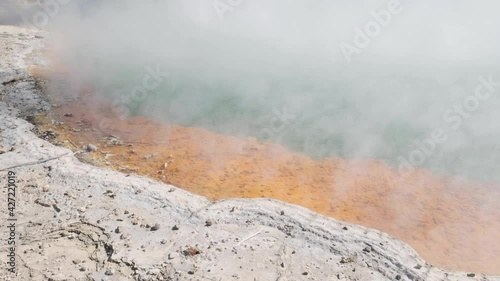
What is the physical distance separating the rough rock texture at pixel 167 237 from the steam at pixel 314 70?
183 cm

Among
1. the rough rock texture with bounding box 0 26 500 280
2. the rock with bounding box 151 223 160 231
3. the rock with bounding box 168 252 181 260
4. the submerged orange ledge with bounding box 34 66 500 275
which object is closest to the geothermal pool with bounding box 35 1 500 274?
the submerged orange ledge with bounding box 34 66 500 275

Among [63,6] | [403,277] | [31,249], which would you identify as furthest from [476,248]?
[63,6]

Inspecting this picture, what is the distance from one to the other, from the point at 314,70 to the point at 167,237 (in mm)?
4815

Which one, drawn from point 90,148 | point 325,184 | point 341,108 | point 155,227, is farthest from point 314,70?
point 155,227

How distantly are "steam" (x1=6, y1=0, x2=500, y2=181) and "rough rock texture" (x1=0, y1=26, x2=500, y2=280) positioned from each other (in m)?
1.83

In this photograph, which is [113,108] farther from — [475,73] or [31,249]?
[475,73]

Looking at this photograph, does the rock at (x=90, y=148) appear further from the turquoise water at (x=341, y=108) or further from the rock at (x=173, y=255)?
the rock at (x=173, y=255)

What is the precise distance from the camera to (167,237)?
3.29 meters

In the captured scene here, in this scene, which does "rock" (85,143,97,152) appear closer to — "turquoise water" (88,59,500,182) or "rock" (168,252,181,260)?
"turquoise water" (88,59,500,182)

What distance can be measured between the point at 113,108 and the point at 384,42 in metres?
5.48

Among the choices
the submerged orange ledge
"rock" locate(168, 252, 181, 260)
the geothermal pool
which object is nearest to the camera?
"rock" locate(168, 252, 181, 260)

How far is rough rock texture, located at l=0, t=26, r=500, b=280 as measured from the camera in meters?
2.97

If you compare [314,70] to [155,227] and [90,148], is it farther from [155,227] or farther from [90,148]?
[155,227]

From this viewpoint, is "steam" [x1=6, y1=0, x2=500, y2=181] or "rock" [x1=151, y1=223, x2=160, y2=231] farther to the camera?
"steam" [x1=6, y1=0, x2=500, y2=181]
